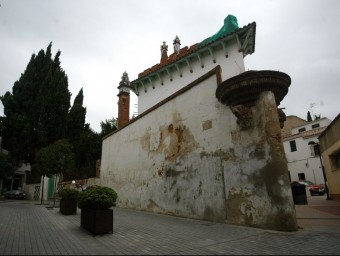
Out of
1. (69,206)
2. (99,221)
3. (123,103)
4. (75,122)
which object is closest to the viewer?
(99,221)

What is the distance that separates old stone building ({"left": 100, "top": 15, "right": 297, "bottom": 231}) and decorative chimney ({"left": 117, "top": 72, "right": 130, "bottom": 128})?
595 centimetres

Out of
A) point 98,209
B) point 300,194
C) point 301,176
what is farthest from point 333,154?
point 301,176

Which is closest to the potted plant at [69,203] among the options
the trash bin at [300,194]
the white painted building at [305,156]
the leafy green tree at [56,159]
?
the leafy green tree at [56,159]

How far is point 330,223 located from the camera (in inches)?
284

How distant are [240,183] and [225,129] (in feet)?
6.07

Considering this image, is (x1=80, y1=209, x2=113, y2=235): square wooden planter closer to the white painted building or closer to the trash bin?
the trash bin

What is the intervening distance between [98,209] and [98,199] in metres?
0.28

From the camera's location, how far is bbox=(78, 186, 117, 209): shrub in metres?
6.43

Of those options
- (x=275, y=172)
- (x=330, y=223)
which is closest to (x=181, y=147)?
(x=275, y=172)

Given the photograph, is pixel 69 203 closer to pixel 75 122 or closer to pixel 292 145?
pixel 75 122

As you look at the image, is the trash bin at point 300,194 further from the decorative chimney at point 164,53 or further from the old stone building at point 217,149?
the decorative chimney at point 164,53

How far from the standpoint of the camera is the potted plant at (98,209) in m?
6.19

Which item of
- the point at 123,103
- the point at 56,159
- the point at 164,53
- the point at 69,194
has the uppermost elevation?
the point at 164,53

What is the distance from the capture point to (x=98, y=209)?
6.44 m
